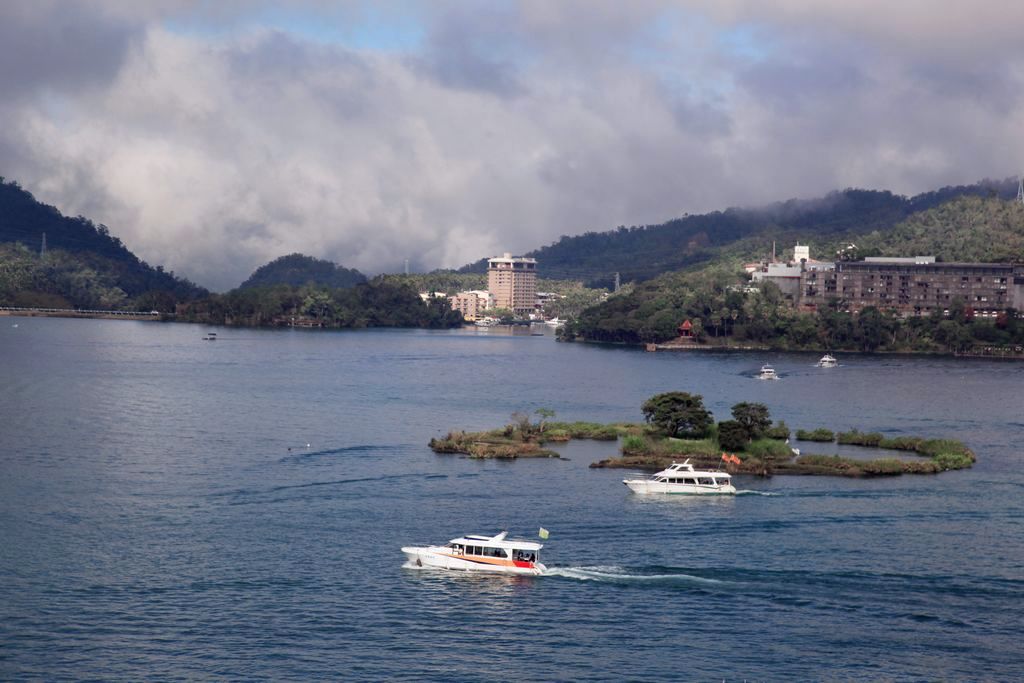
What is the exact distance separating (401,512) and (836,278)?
11807cm

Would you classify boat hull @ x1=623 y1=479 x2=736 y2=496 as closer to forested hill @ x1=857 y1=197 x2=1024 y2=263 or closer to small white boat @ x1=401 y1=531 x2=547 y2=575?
small white boat @ x1=401 y1=531 x2=547 y2=575

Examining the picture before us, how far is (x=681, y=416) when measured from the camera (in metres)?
55.1

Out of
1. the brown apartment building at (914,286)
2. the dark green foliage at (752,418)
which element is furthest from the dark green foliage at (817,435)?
the brown apartment building at (914,286)

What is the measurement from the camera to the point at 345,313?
186000 millimetres

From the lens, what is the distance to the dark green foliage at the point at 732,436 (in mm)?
51781

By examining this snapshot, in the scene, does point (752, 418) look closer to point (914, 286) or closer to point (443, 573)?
point (443, 573)

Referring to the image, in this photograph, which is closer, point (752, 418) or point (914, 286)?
point (752, 418)

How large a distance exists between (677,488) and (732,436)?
8346 millimetres

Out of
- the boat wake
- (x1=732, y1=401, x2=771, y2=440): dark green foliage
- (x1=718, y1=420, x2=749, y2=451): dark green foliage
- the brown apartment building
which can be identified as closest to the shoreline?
the brown apartment building

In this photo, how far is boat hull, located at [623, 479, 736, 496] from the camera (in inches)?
1732

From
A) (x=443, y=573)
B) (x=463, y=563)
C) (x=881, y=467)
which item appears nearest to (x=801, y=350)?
(x=881, y=467)

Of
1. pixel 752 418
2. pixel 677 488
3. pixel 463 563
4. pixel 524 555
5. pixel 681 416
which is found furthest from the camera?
pixel 681 416

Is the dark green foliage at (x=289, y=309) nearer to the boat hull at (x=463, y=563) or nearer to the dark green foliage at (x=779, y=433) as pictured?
the dark green foliage at (x=779, y=433)

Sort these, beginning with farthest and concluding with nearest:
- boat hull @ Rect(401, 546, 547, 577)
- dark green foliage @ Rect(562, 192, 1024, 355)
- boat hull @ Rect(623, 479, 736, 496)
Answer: dark green foliage @ Rect(562, 192, 1024, 355)
boat hull @ Rect(623, 479, 736, 496)
boat hull @ Rect(401, 546, 547, 577)
